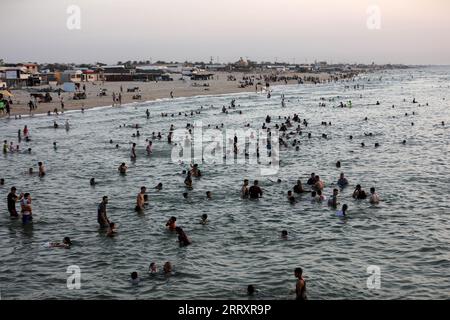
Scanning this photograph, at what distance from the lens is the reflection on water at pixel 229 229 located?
53.6 feet

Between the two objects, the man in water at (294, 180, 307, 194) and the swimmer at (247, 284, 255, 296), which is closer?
the swimmer at (247, 284, 255, 296)

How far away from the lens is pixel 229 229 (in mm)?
21469

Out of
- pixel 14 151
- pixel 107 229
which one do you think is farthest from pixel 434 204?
pixel 14 151

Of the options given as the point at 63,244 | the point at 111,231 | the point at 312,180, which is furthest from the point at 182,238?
the point at 312,180

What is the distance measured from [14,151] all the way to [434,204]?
31962 millimetres

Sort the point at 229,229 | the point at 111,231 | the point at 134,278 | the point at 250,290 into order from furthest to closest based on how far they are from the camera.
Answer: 1. the point at 229,229
2. the point at 111,231
3. the point at 134,278
4. the point at 250,290

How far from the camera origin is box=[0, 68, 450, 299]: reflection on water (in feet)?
53.6

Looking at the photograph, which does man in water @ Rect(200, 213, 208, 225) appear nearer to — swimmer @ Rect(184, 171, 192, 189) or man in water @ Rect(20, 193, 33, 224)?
swimmer @ Rect(184, 171, 192, 189)

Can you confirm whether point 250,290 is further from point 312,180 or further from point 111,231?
point 312,180

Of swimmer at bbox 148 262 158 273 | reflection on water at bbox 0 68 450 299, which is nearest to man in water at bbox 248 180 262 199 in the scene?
reflection on water at bbox 0 68 450 299

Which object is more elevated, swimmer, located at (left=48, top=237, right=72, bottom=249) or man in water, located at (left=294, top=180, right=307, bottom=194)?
man in water, located at (left=294, top=180, right=307, bottom=194)

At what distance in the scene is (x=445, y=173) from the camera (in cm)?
3291

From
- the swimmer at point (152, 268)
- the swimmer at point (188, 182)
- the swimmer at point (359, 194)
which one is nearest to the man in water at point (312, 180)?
the swimmer at point (359, 194)
